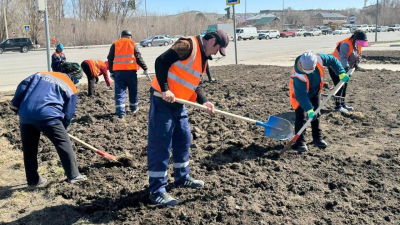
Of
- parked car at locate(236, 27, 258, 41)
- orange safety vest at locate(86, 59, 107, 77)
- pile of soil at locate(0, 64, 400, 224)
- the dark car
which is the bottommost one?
pile of soil at locate(0, 64, 400, 224)

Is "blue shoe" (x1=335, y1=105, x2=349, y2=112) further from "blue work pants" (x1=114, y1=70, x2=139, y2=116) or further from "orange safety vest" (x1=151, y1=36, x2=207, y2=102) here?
"orange safety vest" (x1=151, y1=36, x2=207, y2=102)

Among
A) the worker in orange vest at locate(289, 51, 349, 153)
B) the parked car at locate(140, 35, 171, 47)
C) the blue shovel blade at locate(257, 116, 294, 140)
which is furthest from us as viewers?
the parked car at locate(140, 35, 171, 47)

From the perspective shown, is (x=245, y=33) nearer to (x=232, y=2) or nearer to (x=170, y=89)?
(x=232, y=2)

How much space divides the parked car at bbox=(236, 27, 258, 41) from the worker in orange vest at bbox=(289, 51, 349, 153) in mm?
39908

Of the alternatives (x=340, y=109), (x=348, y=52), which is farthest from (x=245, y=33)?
(x=340, y=109)

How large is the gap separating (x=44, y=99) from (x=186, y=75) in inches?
55.2

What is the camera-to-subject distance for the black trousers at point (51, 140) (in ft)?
11.7

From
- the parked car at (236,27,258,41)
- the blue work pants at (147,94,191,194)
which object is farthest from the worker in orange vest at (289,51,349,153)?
the parked car at (236,27,258,41)

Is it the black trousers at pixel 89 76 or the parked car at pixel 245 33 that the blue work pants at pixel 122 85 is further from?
the parked car at pixel 245 33

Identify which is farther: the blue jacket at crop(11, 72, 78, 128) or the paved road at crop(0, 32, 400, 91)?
the paved road at crop(0, 32, 400, 91)

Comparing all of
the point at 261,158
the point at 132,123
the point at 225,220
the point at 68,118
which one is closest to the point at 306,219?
the point at 225,220

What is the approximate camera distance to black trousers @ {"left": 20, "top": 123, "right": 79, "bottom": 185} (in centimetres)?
357

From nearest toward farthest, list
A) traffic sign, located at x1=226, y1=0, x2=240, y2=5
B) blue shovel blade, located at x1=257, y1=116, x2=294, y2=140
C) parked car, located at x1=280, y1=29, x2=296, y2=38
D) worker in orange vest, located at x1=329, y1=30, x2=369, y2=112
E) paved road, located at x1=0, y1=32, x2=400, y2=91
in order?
blue shovel blade, located at x1=257, y1=116, x2=294, y2=140
worker in orange vest, located at x1=329, y1=30, x2=369, y2=112
traffic sign, located at x1=226, y1=0, x2=240, y2=5
paved road, located at x1=0, y1=32, x2=400, y2=91
parked car, located at x1=280, y1=29, x2=296, y2=38

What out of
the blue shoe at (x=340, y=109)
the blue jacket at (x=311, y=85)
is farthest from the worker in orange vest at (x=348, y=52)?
the blue jacket at (x=311, y=85)
